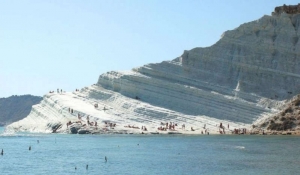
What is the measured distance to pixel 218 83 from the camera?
261 ft

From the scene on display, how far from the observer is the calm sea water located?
119 feet

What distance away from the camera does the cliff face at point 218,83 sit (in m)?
74.8

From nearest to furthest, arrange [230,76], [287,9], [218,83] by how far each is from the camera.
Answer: [218,83], [230,76], [287,9]

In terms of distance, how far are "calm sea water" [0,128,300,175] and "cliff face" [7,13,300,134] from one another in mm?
16123

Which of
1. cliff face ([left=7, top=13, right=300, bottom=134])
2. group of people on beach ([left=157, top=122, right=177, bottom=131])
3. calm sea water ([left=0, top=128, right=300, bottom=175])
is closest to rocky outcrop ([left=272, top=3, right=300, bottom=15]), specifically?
cliff face ([left=7, top=13, right=300, bottom=134])

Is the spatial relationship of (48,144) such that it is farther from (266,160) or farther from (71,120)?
(266,160)

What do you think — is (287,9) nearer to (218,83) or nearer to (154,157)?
(218,83)

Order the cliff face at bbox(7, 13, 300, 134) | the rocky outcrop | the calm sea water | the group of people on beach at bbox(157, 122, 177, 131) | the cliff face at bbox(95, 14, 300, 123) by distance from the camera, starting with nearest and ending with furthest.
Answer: the calm sea water < the group of people on beach at bbox(157, 122, 177, 131) < the cliff face at bbox(7, 13, 300, 134) < the cliff face at bbox(95, 14, 300, 123) < the rocky outcrop

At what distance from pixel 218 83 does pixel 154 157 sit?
1476 inches

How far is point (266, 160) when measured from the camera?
39.6 meters

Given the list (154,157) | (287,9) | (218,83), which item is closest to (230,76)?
(218,83)

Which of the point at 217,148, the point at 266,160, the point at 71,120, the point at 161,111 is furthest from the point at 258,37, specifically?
the point at 266,160

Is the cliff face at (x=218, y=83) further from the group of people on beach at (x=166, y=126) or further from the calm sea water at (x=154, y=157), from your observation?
the calm sea water at (x=154, y=157)

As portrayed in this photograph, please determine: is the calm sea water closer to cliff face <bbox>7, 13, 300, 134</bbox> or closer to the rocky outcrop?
cliff face <bbox>7, 13, 300, 134</bbox>
